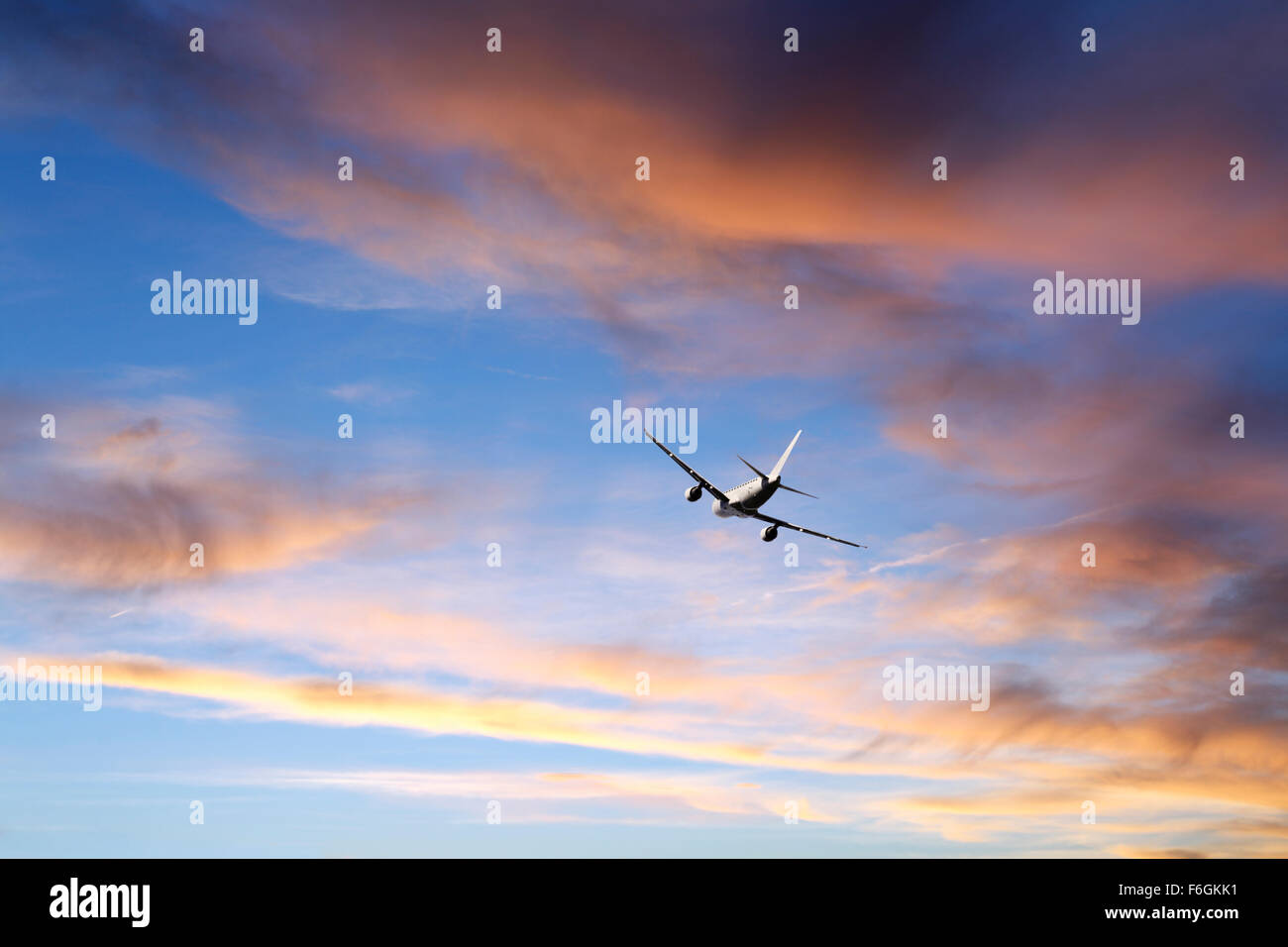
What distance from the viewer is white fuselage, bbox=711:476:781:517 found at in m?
136

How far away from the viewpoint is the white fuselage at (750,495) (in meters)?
136

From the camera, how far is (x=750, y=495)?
138 metres
